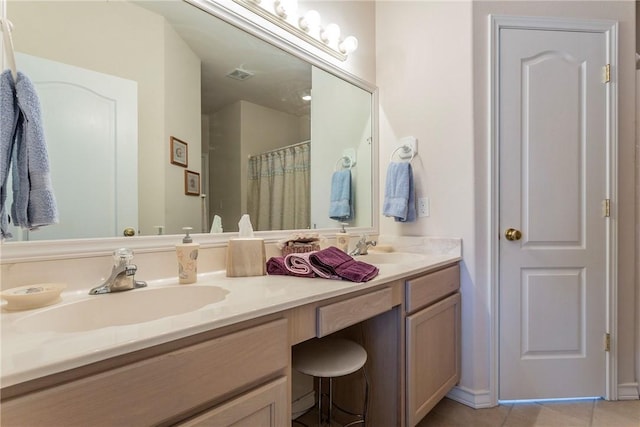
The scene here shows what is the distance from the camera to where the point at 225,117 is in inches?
51.9

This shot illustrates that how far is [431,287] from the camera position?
4.66 feet

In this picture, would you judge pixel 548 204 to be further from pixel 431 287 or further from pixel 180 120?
pixel 180 120

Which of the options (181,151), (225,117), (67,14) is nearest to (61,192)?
(181,151)

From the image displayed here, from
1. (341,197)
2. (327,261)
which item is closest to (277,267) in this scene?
(327,261)

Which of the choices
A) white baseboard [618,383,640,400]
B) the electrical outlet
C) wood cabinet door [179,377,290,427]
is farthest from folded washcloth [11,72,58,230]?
white baseboard [618,383,640,400]

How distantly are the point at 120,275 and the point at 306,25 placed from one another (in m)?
1.44

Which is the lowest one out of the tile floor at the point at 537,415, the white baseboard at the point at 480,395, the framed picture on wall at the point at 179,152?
the tile floor at the point at 537,415

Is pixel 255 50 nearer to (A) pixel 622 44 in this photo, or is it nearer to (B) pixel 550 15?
(B) pixel 550 15

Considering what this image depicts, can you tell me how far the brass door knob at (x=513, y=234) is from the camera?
1650 mm

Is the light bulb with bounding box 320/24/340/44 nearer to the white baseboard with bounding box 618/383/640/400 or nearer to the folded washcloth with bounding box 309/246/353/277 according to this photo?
the folded washcloth with bounding box 309/246/353/277

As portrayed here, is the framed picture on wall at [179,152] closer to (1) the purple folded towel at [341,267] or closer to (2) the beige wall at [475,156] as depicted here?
(1) the purple folded towel at [341,267]

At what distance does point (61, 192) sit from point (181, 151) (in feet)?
1.32

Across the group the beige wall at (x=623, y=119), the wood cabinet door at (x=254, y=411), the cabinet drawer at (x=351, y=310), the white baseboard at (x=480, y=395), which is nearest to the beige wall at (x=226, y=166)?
the cabinet drawer at (x=351, y=310)

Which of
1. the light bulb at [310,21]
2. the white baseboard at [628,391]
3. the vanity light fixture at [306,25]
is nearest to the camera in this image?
the vanity light fixture at [306,25]
